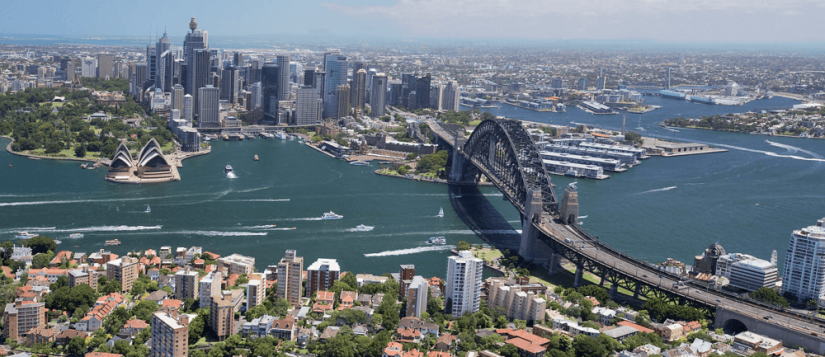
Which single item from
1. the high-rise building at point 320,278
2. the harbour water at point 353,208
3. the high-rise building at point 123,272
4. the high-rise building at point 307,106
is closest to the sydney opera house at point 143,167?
the harbour water at point 353,208

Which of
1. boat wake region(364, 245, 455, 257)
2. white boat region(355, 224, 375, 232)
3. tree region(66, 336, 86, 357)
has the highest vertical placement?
white boat region(355, 224, 375, 232)

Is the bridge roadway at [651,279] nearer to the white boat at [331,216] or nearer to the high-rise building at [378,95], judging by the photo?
the white boat at [331,216]

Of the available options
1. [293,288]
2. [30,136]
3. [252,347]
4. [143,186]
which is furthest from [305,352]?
[30,136]

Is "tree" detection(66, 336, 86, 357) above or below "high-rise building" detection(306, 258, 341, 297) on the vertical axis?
below

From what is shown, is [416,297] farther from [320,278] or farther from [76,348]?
[76,348]

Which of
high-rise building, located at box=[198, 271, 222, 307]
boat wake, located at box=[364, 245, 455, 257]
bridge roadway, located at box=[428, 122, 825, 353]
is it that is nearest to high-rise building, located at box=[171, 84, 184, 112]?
boat wake, located at box=[364, 245, 455, 257]

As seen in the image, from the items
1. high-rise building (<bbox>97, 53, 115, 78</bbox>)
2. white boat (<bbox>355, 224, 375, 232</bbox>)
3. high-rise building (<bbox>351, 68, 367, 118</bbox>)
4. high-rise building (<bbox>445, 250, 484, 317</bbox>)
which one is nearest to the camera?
high-rise building (<bbox>445, 250, 484, 317</bbox>)

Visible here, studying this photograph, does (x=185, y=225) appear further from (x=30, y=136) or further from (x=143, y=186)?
(x=30, y=136)

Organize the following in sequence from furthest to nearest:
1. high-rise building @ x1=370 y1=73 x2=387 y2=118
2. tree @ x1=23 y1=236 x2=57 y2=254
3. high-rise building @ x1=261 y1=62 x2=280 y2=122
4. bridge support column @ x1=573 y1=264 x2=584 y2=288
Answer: high-rise building @ x1=370 y1=73 x2=387 y2=118
high-rise building @ x1=261 y1=62 x2=280 y2=122
tree @ x1=23 y1=236 x2=57 y2=254
bridge support column @ x1=573 y1=264 x2=584 y2=288

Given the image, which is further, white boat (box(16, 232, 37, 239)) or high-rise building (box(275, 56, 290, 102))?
high-rise building (box(275, 56, 290, 102))

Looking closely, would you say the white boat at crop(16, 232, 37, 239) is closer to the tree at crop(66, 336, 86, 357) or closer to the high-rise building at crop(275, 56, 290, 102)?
the tree at crop(66, 336, 86, 357)
